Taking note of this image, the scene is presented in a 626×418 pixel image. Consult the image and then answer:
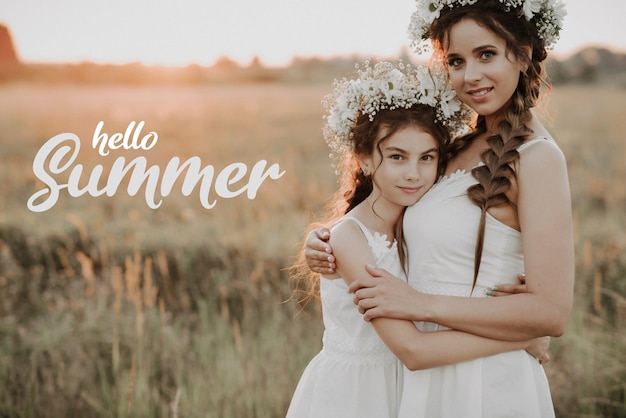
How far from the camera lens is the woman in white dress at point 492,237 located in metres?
2.31

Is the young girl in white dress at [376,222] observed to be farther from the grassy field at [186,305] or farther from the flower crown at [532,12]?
the grassy field at [186,305]

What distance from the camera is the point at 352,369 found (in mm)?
2713

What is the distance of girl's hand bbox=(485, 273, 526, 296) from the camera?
7.83 feet

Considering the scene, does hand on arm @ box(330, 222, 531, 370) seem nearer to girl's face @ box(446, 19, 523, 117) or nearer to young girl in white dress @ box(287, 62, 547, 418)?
young girl in white dress @ box(287, 62, 547, 418)

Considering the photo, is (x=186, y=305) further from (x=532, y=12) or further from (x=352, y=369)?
(x=532, y=12)

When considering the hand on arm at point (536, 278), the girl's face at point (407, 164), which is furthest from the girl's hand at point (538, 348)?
the girl's face at point (407, 164)

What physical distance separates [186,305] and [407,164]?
296 cm

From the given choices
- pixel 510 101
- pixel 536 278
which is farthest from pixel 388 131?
pixel 536 278

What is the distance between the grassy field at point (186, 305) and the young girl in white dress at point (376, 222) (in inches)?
33.6

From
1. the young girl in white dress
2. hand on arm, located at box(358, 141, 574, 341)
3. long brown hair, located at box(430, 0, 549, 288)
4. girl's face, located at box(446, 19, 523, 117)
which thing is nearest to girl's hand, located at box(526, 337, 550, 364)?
the young girl in white dress

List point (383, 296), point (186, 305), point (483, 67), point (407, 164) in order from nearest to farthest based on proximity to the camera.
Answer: point (383, 296)
point (483, 67)
point (407, 164)
point (186, 305)

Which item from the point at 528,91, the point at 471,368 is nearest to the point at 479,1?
the point at 528,91

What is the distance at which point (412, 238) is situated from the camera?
2.61 meters

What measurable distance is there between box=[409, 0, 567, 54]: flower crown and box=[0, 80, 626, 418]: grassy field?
0.62 meters
